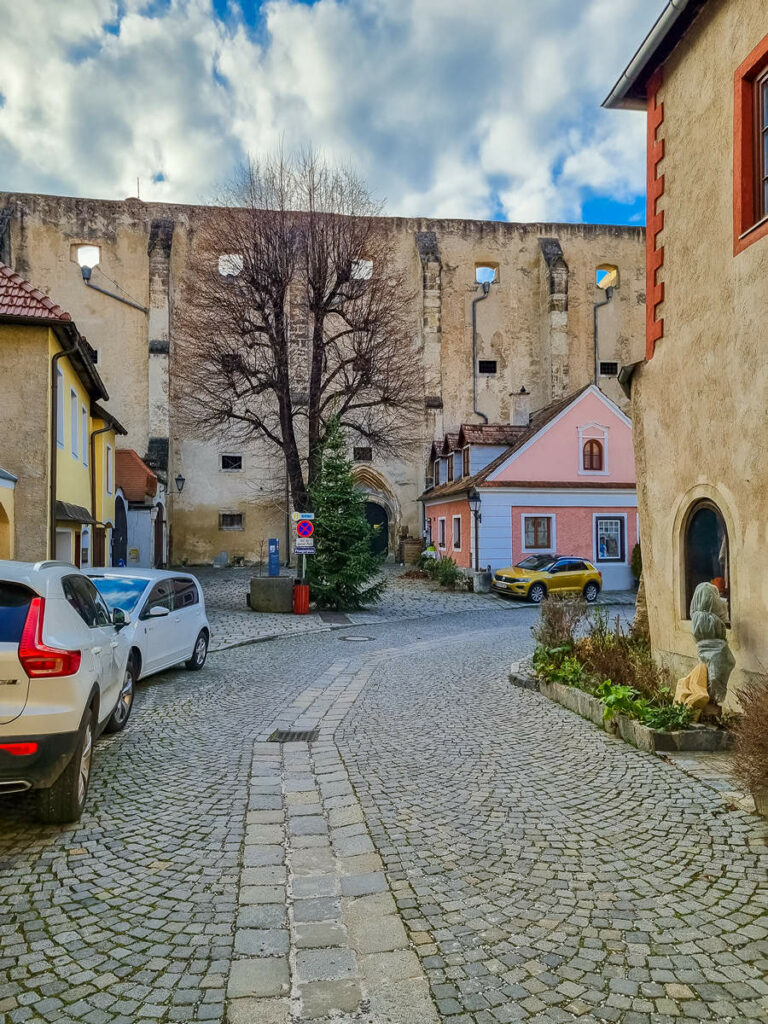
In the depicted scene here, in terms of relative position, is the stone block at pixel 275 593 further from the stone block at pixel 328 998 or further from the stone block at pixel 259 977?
the stone block at pixel 328 998

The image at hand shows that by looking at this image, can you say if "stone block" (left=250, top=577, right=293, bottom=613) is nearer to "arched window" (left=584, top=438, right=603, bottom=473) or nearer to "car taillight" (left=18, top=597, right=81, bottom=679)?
"arched window" (left=584, top=438, right=603, bottom=473)

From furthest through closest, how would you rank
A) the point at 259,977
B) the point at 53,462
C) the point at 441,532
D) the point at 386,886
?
1. the point at 441,532
2. the point at 53,462
3. the point at 386,886
4. the point at 259,977

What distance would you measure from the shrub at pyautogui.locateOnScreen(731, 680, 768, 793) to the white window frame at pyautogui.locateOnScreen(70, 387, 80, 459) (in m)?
14.2

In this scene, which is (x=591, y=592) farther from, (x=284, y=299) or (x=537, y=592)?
(x=284, y=299)

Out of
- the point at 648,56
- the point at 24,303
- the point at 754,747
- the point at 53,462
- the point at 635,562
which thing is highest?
the point at 648,56

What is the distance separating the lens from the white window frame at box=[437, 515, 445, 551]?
30.3 metres

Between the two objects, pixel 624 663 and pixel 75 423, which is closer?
pixel 624 663

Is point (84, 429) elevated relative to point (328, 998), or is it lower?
elevated

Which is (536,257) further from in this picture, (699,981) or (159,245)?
(699,981)

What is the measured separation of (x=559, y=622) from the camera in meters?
9.69

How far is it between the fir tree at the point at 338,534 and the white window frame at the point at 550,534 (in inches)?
300

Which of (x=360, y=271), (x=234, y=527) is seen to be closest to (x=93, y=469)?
(x=360, y=271)

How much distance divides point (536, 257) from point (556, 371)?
655 centimetres

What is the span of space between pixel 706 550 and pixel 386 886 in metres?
5.27
